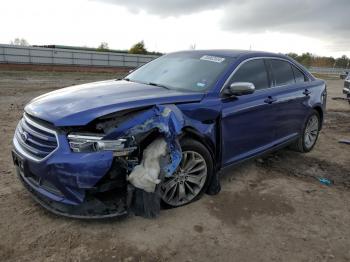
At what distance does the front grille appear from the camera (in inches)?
110

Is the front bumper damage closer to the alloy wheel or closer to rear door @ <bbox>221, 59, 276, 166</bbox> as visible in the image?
the alloy wheel

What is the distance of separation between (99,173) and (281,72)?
132 inches

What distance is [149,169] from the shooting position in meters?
2.85

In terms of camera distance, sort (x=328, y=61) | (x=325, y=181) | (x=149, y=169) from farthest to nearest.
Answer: (x=328, y=61) < (x=325, y=181) < (x=149, y=169)

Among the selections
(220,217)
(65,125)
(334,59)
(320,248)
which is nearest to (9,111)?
(65,125)

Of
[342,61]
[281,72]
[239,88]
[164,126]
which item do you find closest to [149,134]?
[164,126]

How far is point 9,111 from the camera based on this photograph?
26.5 ft

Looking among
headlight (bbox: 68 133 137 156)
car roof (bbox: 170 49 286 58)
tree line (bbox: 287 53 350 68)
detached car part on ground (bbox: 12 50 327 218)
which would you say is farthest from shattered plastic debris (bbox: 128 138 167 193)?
tree line (bbox: 287 53 350 68)

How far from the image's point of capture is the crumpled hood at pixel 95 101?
277 centimetres

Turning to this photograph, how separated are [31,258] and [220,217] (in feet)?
5.91

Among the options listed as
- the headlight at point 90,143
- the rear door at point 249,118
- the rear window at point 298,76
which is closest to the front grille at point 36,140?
the headlight at point 90,143

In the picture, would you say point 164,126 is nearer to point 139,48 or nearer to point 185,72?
point 185,72

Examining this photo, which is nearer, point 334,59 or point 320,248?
point 320,248

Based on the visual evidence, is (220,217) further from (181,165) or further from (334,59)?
(334,59)
